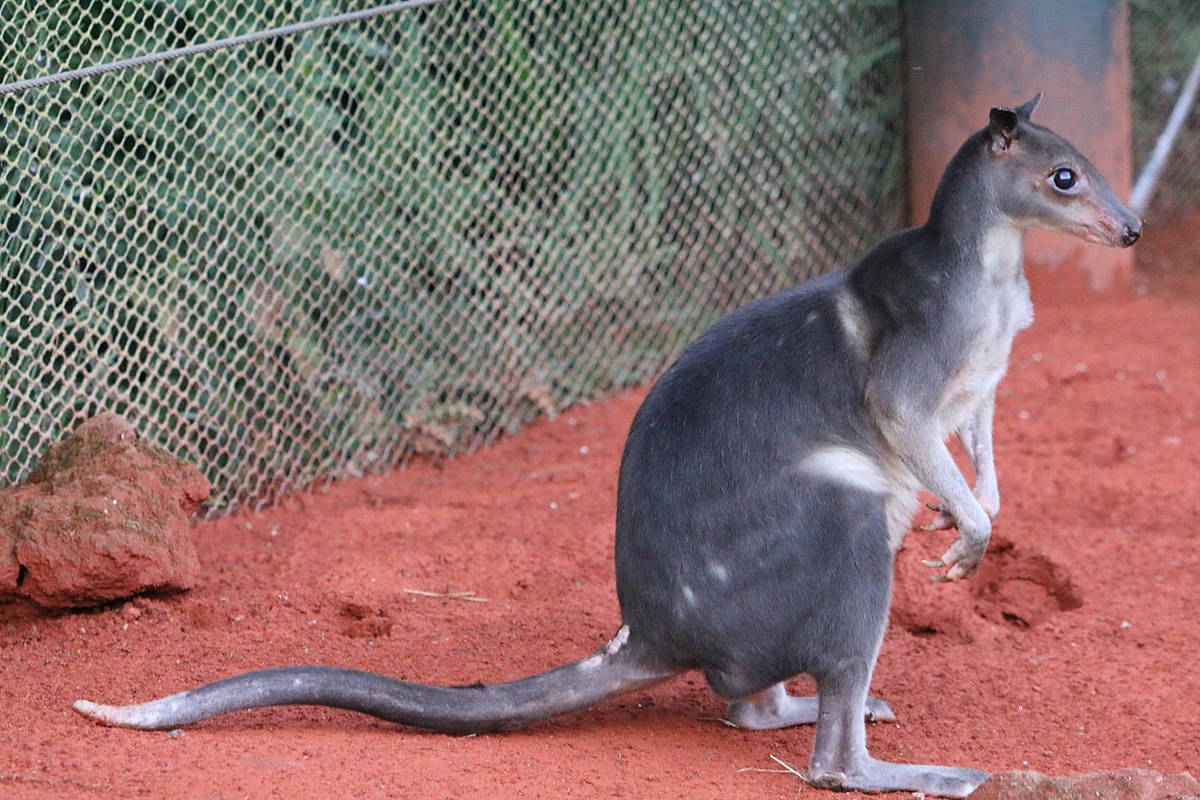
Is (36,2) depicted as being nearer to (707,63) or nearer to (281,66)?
(281,66)

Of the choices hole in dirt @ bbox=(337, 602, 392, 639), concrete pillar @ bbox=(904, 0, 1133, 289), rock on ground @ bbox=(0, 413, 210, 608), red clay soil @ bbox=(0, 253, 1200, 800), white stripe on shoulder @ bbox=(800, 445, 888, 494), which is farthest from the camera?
concrete pillar @ bbox=(904, 0, 1133, 289)

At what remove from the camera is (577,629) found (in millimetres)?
4508

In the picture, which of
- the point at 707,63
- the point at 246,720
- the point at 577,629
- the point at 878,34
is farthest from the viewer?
the point at 878,34

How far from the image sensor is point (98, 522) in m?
4.30

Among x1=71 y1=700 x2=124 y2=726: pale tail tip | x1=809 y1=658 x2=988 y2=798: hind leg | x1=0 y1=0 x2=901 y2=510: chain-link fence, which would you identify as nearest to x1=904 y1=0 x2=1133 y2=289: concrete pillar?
x1=0 y1=0 x2=901 y2=510: chain-link fence

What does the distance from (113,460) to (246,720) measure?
1259 mm

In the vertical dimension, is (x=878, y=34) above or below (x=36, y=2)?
above

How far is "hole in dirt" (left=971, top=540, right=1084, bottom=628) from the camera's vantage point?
15.5 feet

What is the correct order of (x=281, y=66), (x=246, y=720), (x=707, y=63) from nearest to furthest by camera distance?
(x=246, y=720) < (x=281, y=66) < (x=707, y=63)

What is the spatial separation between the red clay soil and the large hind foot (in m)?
0.12

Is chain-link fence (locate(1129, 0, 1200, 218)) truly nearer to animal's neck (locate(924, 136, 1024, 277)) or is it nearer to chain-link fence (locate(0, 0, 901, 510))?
chain-link fence (locate(0, 0, 901, 510))

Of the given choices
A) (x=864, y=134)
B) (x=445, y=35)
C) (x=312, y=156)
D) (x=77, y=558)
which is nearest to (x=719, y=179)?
(x=864, y=134)

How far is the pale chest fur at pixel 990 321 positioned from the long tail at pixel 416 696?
106 cm

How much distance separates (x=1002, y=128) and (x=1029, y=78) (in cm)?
375
